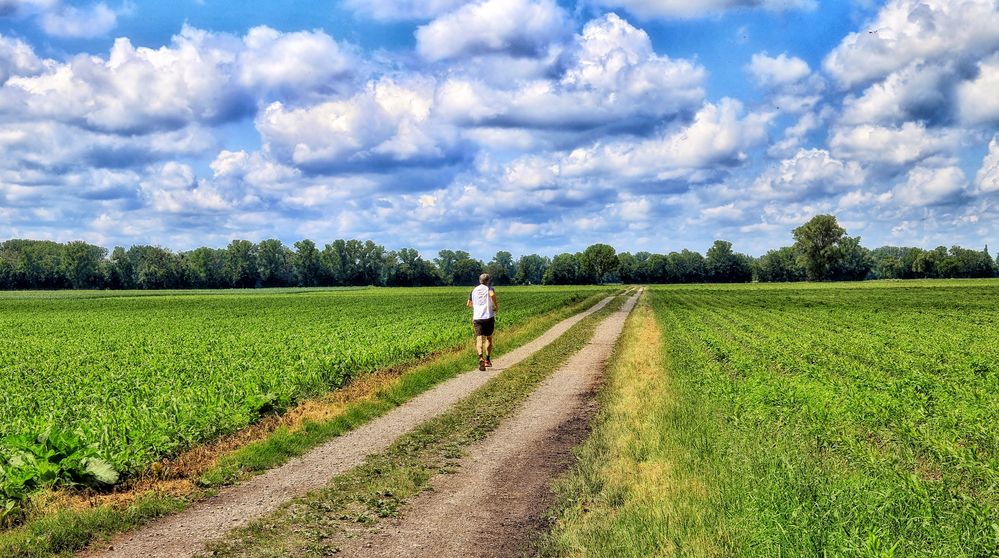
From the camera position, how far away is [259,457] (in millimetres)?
9742

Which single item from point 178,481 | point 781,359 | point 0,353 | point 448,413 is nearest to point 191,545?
point 178,481

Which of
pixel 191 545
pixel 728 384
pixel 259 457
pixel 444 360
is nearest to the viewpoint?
pixel 191 545

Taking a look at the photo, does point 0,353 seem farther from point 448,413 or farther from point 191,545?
point 191,545

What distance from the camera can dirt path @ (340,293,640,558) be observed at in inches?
254

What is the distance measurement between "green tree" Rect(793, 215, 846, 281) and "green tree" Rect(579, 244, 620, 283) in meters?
52.3

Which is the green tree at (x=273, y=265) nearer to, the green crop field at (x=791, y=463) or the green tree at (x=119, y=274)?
the green tree at (x=119, y=274)

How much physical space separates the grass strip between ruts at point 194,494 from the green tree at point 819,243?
15982cm

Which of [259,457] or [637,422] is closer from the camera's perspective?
[259,457]

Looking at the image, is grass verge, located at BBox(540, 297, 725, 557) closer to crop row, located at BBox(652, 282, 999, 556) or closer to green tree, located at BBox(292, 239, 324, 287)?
crop row, located at BBox(652, 282, 999, 556)

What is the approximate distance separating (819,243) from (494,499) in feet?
550

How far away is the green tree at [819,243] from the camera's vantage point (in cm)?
15450

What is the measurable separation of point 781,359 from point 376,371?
1203cm

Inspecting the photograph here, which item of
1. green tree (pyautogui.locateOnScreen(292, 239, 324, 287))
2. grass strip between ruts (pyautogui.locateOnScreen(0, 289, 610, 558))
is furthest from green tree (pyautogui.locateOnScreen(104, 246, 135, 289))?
grass strip between ruts (pyautogui.locateOnScreen(0, 289, 610, 558))

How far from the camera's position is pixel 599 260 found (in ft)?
635
